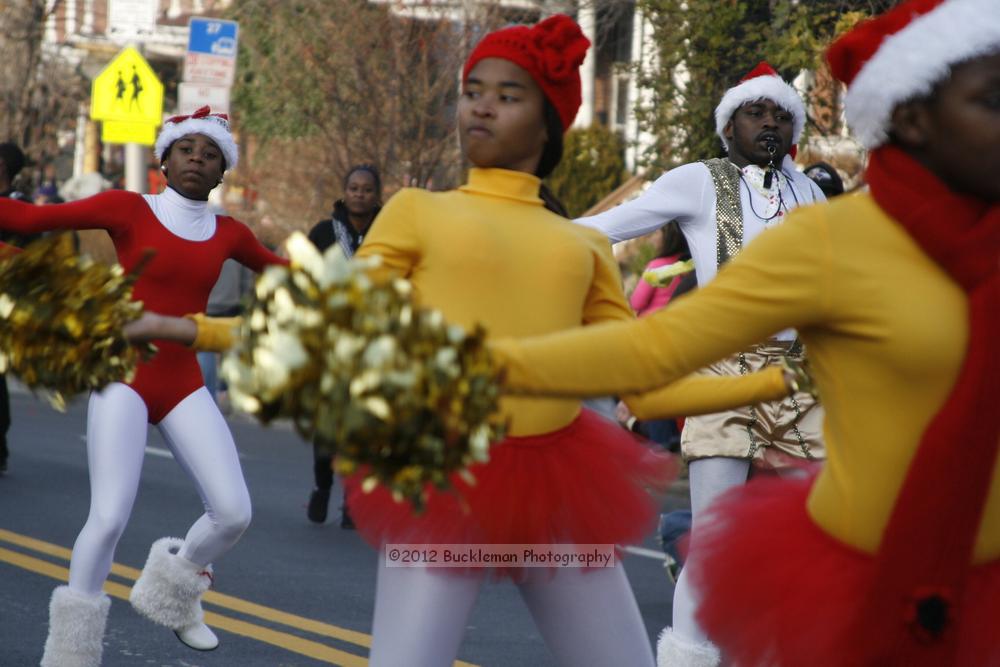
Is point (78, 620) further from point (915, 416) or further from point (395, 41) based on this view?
point (395, 41)

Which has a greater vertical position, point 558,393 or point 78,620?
point 558,393

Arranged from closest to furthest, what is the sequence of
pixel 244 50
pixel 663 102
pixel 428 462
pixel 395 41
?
1. pixel 428 462
2. pixel 663 102
3. pixel 395 41
4. pixel 244 50

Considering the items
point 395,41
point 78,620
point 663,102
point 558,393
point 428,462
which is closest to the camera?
point 428,462

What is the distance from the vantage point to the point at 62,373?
322 cm

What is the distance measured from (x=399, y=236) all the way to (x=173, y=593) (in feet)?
9.30

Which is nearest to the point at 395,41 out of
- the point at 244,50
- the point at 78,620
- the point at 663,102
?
the point at 663,102

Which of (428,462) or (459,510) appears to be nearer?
(428,462)

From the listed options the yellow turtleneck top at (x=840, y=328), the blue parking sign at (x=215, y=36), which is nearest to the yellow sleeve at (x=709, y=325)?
the yellow turtleneck top at (x=840, y=328)

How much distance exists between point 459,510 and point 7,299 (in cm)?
108

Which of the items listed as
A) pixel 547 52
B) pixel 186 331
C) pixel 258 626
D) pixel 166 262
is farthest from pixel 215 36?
pixel 186 331

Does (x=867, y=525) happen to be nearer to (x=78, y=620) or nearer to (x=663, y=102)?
(x=78, y=620)

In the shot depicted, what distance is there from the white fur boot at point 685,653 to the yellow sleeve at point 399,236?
2.15m

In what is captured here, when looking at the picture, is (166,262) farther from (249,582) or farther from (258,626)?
(249,582)

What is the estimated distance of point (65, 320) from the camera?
319 centimetres
